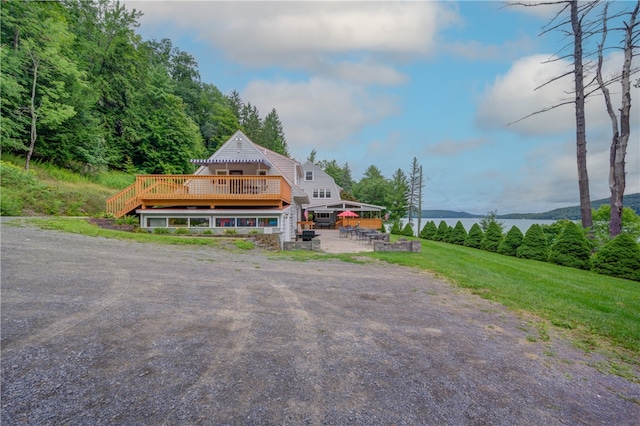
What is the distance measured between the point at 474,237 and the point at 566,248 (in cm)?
659

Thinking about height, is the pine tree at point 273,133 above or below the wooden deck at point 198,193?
above

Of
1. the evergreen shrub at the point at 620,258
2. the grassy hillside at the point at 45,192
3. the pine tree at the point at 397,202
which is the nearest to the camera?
the evergreen shrub at the point at 620,258

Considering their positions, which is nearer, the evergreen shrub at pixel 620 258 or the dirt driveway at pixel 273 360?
the dirt driveway at pixel 273 360

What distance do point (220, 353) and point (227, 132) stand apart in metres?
42.5

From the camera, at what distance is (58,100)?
64.9 feet

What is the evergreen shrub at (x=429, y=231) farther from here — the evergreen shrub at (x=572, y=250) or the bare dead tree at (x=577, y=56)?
the bare dead tree at (x=577, y=56)

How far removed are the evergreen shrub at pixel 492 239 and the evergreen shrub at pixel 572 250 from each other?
392 cm

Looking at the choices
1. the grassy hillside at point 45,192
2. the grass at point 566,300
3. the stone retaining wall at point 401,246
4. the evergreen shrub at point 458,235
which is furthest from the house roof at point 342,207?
the grass at point 566,300

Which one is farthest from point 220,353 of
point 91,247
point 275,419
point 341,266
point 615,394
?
point 91,247

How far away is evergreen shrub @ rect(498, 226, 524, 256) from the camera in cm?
1467

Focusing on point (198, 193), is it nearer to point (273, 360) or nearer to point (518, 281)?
point (273, 360)

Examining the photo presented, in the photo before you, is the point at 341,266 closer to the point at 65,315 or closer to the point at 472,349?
the point at 472,349

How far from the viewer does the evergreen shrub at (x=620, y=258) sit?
9656 mm

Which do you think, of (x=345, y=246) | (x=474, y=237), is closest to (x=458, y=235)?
(x=474, y=237)
